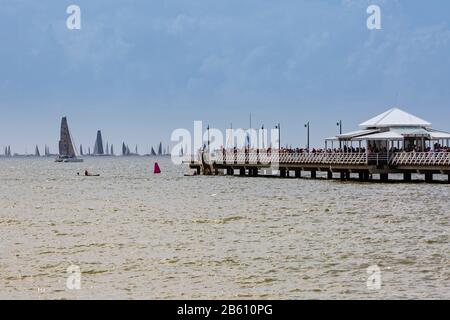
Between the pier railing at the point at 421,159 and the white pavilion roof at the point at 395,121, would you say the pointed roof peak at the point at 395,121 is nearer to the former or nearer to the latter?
the white pavilion roof at the point at 395,121

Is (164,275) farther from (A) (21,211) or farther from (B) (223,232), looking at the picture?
(A) (21,211)

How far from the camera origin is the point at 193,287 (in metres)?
27.5

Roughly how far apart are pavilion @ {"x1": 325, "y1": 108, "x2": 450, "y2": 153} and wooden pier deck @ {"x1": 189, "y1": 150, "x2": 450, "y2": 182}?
5.06 feet

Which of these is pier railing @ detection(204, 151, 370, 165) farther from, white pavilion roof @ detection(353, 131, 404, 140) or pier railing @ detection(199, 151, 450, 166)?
white pavilion roof @ detection(353, 131, 404, 140)

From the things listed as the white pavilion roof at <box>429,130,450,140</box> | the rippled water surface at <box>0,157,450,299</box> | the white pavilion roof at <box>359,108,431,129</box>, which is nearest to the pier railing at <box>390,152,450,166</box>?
the rippled water surface at <box>0,157,450,299</box>

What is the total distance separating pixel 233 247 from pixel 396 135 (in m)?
40.7

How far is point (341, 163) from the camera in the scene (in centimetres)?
7850

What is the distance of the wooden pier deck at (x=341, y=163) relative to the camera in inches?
2709

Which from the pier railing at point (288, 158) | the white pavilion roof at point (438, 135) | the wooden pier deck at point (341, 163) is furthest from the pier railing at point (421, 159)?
the white pavilion roof at point (438, 135)

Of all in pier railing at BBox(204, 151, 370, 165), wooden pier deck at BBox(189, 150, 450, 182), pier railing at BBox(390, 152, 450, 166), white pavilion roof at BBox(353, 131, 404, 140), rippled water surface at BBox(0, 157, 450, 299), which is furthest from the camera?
pier railing at BBox(204, 151, 370, 165)

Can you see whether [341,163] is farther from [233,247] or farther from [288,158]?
[233,247]

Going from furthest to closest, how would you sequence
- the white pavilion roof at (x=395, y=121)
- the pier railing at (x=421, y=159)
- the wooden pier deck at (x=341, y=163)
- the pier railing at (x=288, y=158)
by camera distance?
1. the white pavilion roof at (x=395, y=121)
2. the pier railing at (x=288, y=158)
3. the wooden pier deck at (x=341, y=163)
4. the pier railing at (x=421, y=159)

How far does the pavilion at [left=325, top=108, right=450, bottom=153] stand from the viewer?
75.1 meters
